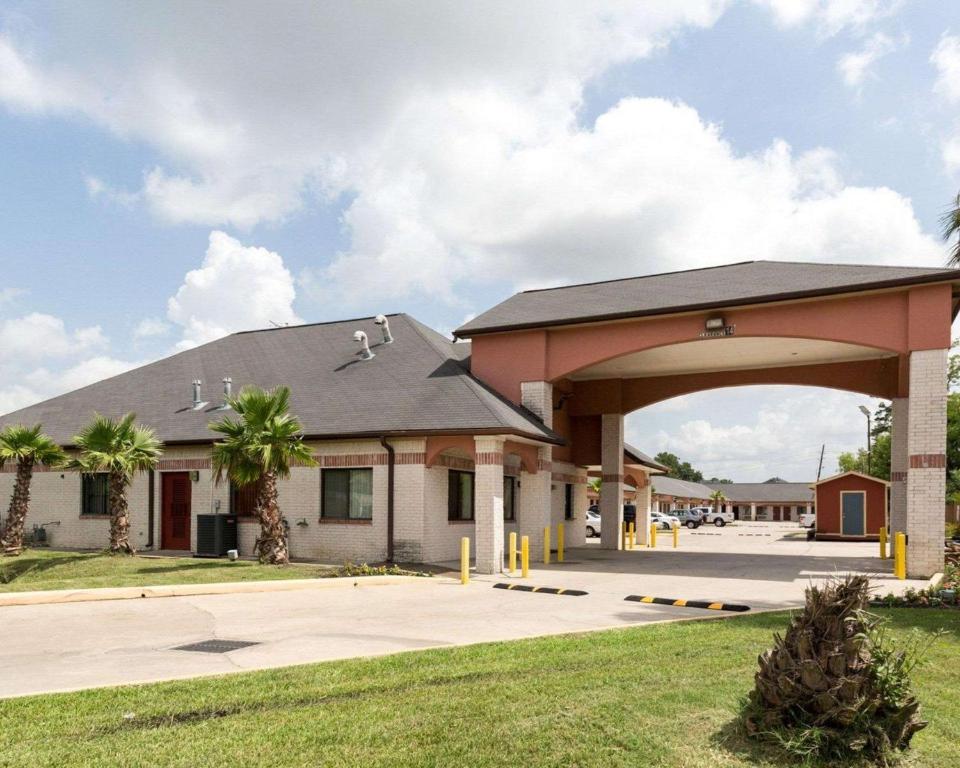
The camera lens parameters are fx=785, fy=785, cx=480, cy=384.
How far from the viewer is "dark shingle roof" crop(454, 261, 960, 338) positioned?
19328 mm

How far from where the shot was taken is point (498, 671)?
7.85 meters

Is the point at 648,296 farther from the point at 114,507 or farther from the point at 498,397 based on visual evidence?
the point at 114,507

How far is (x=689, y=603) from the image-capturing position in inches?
538

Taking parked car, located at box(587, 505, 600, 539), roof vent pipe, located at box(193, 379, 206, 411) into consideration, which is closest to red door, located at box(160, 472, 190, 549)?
roof vent pipe, located at box(193, 379, 206, 411)

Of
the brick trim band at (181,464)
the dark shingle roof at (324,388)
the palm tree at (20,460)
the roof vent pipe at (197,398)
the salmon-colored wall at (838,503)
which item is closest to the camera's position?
the dark shingle roof at (324,388)

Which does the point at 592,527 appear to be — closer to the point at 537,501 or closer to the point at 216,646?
the point at 537,501

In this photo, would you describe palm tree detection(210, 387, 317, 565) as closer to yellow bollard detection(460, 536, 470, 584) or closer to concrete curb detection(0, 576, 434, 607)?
concrete curb detection(0, 576, 434, 607)

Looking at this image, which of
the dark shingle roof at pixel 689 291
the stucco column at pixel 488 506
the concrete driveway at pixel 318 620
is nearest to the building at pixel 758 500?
the dark shingle roof at pixel 689 291

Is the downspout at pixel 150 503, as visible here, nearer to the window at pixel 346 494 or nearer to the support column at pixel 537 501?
the window at pixel 346 494

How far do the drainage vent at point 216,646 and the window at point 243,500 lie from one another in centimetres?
1374

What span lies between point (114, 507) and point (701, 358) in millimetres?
18287

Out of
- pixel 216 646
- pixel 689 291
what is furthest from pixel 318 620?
pixel 689 291

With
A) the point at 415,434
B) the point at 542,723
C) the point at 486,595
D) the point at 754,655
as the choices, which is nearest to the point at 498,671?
the point at 542,723

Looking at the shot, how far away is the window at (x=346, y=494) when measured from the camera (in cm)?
2162
